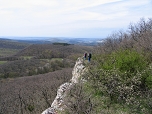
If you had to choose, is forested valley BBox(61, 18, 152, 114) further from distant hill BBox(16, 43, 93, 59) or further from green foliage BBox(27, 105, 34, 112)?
distant hill BBox(16, 43, 93, 59)

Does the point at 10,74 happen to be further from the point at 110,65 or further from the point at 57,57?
the point at 110,65

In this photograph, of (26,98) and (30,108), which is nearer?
(30,108)

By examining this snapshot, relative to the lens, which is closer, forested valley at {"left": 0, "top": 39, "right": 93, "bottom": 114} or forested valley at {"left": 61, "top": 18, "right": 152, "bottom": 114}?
forested valley at {"left": 61, "top": 18, "right": 152, "bottom": 114}

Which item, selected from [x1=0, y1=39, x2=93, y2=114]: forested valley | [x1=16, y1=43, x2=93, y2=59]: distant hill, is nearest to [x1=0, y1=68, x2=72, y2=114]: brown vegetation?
[x1=0, y1=39, x2=93, y2=114]: forested valley

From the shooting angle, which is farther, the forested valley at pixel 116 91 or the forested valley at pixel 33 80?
the forested valley at pixel 33 80

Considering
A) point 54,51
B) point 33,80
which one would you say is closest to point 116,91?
point 33,80

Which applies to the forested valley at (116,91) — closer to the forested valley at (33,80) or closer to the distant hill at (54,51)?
the forested valley at (33,80)

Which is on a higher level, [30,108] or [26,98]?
[26,98]

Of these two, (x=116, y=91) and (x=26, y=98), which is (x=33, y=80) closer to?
(x=26, y=98)

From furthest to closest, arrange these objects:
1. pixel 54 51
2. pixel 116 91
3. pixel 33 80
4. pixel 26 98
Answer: pixel 54 51
pixel 33 80
pixel 26 98
pixel 116 91

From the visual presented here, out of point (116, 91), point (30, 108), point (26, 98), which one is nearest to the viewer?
point (116, 91)

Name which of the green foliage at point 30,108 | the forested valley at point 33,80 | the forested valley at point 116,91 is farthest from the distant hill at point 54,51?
the forested valley at point 116,91

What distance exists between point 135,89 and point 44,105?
2170 centimetres

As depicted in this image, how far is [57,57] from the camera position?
270ft
